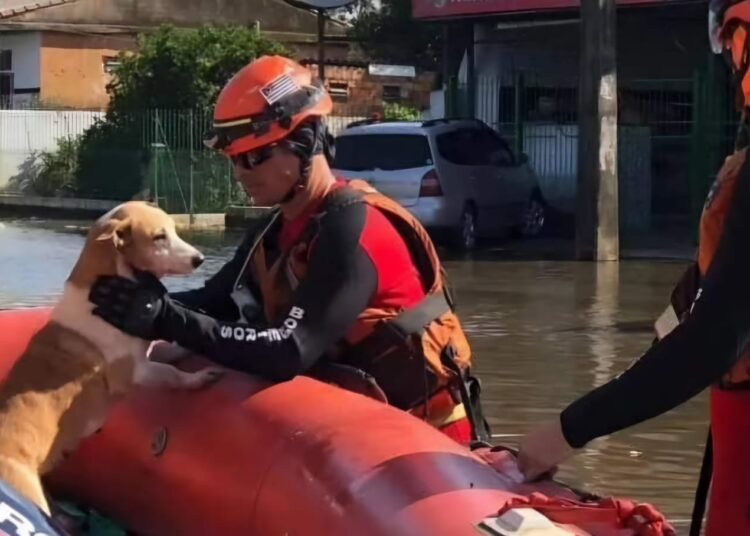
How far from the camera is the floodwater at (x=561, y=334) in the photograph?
842 centimetres

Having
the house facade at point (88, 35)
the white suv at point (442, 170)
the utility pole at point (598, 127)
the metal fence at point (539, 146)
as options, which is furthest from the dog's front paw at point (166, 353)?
the house facade at point (88, 35)

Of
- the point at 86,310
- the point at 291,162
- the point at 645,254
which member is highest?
the point at 291,162

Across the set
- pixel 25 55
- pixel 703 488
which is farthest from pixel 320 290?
pixel 25 55

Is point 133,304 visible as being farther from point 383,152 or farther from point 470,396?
point 383,152

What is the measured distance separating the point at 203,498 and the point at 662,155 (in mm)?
21301

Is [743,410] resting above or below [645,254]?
above

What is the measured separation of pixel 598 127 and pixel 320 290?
15.1 metres

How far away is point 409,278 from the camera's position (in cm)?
475

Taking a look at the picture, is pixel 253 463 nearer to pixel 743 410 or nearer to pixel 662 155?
pixel 743 410

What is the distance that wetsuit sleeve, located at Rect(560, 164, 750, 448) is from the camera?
283 cm

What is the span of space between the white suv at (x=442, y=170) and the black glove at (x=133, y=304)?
599 inches

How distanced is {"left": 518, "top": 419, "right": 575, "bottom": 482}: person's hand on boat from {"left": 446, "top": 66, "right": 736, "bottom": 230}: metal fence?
19.1 metres

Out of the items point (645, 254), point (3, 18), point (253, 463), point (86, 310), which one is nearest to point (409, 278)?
point (253, 463)

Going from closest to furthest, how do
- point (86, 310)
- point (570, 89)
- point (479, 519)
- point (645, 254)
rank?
point (479, 519), point (86, 310), point (645, 254), point (570, 89)
